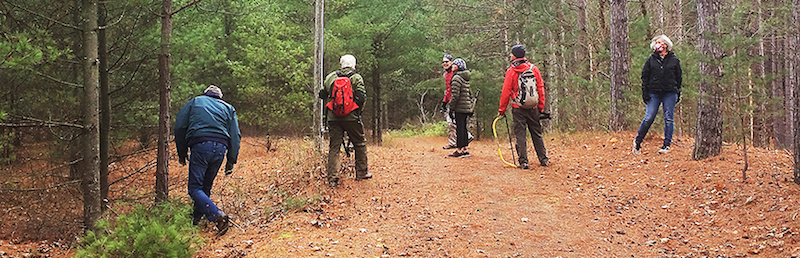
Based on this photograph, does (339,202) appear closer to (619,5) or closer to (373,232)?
(373,232)

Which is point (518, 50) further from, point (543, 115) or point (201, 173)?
point (201, 173)

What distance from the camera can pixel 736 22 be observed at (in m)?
7.21

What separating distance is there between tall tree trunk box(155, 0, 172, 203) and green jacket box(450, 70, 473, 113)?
482 centimetres

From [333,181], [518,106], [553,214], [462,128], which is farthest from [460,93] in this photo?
[553,214]

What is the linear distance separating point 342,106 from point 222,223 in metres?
2.35

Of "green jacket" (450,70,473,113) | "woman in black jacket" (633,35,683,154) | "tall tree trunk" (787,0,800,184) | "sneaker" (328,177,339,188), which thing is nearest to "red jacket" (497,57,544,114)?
"green jacket" (450,70,473,113)

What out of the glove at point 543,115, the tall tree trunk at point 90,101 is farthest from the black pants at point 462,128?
the tall tree trunk at point 90,101

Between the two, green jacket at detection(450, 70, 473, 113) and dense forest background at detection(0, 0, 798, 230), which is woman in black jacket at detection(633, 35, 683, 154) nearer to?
dense forest background at detection(0, 0, 798, 230)

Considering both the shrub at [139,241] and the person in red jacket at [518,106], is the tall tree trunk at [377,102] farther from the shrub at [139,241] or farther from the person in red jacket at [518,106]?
the shrub at [139,241]

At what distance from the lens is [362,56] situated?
62.3ft

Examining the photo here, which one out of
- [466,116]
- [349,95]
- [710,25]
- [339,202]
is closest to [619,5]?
[710,25]

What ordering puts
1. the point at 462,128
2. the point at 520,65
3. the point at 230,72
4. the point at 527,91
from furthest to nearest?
the point at 230,72
the point at 462,128
the point at 520,65
the point at 527,91

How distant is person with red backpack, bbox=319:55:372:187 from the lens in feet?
25.9

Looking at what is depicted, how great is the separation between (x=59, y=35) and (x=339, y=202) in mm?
5289
